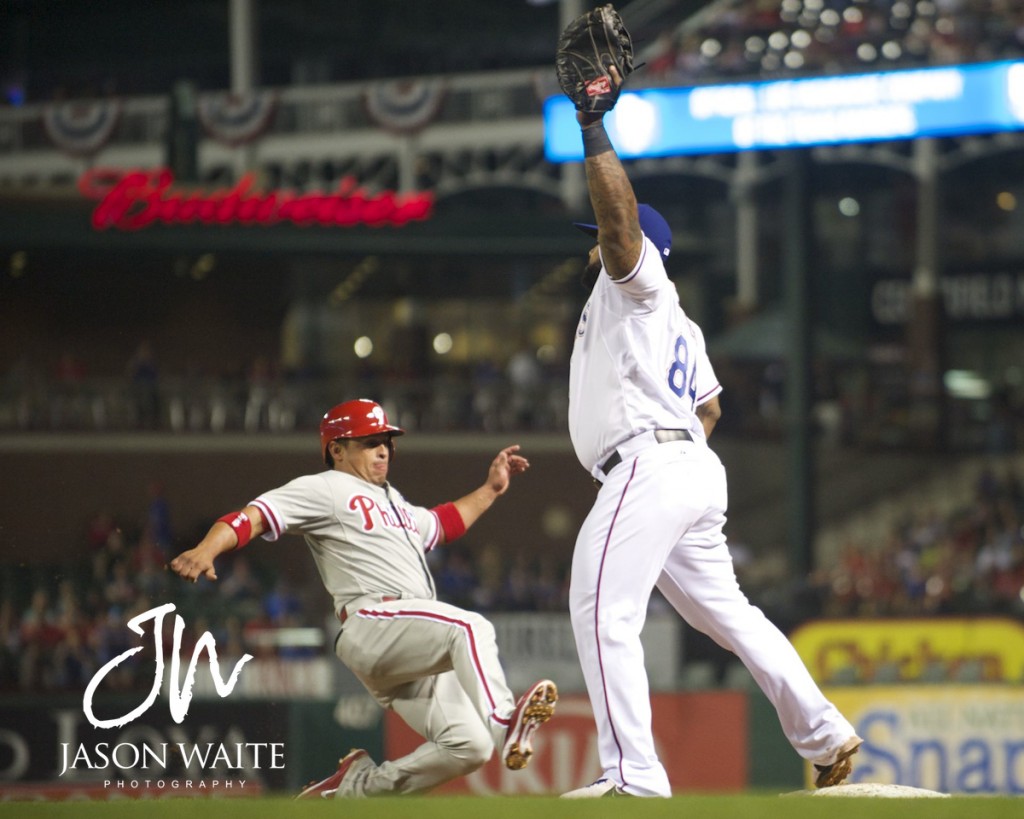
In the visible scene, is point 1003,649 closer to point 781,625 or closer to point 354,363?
point 781,625

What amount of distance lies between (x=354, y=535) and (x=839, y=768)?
1726mm

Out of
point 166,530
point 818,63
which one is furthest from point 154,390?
point 818,63

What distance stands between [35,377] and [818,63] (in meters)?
10.9

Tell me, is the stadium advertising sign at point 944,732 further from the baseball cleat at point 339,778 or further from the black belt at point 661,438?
the black belt at point 661,438

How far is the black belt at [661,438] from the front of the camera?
4527 millimetres

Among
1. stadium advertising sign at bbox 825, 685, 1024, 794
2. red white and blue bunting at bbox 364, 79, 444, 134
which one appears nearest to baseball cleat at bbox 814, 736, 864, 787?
stadium advertising sign at bbox 825, 685, 1024, 794

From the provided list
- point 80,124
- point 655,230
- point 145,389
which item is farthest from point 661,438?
point 80,124

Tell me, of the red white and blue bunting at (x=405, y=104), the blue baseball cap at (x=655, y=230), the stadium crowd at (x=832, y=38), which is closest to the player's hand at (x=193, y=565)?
the blue baseball cap at (x=655, y=230)

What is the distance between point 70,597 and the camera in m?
12.5

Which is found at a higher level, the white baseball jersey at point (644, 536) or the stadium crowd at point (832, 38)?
the stadium crowd at point (832, 38)

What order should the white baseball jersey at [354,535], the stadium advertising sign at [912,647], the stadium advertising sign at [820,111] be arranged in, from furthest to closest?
the stadium advertising sign at [820,111], the stadium advertising sign at [912,647], the white baseball jersey at [354,535]

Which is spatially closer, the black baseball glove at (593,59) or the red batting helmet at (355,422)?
the black baseball glove at (593,59)

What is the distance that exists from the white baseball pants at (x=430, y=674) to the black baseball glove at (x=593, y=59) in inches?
67.6

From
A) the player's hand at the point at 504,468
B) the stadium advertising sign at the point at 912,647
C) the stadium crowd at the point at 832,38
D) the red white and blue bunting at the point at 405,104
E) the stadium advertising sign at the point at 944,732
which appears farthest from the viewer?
the red white and blue bunting at the point at 405,104
